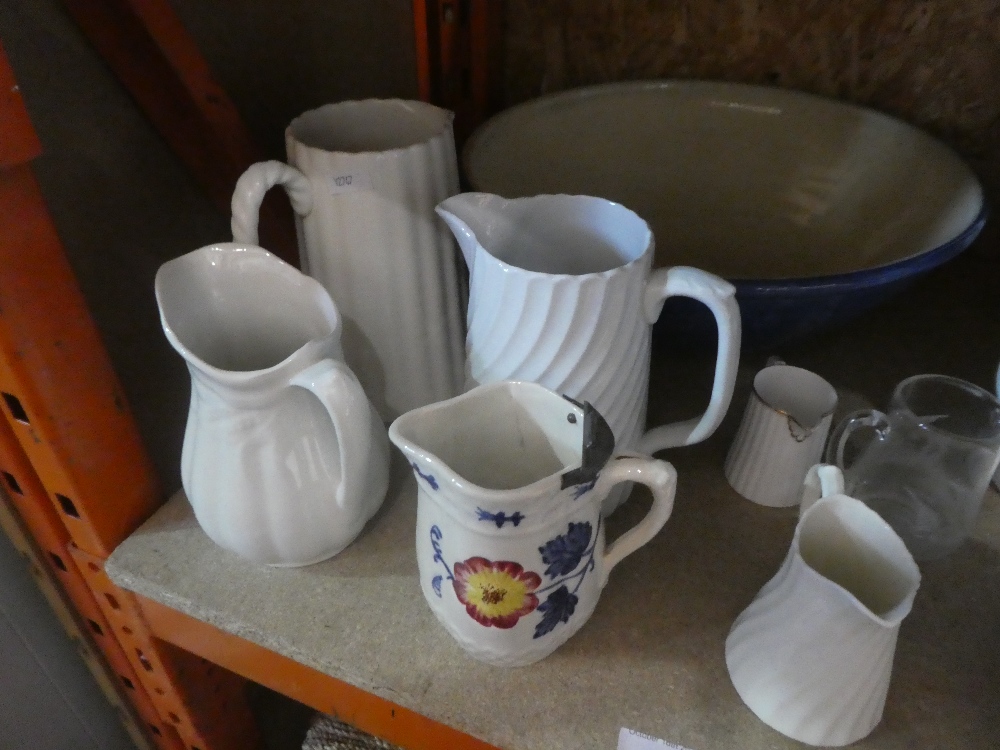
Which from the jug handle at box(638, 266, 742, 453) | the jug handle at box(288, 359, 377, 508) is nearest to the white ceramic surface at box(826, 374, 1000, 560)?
the jug handle at box(638, 266, 742, 453)

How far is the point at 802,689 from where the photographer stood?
39 cm

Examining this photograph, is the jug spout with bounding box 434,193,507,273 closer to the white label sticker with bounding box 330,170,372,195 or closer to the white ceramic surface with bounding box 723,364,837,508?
the white label sticker with bounding box 330,170,372,195

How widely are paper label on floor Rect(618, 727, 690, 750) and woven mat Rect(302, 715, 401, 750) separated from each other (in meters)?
0.37

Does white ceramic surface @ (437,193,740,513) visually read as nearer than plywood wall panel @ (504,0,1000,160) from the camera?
Yes

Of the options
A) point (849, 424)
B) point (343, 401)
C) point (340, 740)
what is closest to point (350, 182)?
point (343, 401)

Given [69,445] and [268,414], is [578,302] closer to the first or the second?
[268,414]

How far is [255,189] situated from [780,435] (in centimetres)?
39

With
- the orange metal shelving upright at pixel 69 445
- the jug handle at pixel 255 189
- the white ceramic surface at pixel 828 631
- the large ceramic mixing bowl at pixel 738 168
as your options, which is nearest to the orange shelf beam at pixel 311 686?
the orange metal shelving upright at pixel 69 445

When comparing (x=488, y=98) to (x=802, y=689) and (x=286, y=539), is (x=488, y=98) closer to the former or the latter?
(x=286, y=539)

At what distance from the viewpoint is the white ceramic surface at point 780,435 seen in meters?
0.51

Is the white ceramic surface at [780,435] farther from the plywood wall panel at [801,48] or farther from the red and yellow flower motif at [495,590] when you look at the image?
the plywood wall panel at [801,48]

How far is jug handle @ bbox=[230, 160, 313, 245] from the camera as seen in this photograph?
47 centimetres

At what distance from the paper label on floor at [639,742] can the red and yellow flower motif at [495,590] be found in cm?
9

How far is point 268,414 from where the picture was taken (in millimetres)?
431
